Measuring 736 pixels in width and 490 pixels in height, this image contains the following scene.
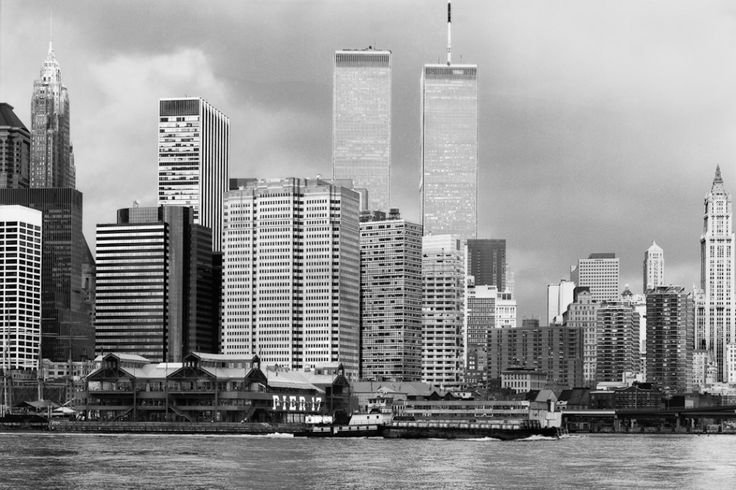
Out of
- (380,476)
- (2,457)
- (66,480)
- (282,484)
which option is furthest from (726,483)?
(2,457)

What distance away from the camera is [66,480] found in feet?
518

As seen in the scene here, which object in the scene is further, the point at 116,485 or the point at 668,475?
the point at 668,475

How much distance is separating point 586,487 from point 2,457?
77776 millimetres

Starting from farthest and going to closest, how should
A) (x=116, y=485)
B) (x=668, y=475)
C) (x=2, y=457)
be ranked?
(x=2, y=457), (x=668, y=475), (x=116, y=485)

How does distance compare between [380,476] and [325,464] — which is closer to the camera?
[380,476]

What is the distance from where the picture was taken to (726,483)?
167125mm

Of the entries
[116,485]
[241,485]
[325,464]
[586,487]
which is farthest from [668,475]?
[116,485]

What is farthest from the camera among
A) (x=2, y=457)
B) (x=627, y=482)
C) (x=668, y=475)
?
(x=2, y=457)

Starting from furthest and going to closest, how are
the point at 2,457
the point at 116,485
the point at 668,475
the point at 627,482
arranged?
the point at 2,457 < the point at 668,475 < the point at 627,482 < the point at 116,485

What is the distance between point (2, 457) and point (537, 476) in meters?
68.3

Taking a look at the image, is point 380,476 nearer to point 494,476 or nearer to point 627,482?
point 494,476

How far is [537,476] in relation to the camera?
572ft

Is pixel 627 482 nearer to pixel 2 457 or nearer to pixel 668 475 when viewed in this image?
pixel 668 475

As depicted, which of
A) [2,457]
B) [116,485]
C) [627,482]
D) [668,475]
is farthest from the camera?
[2,457]
